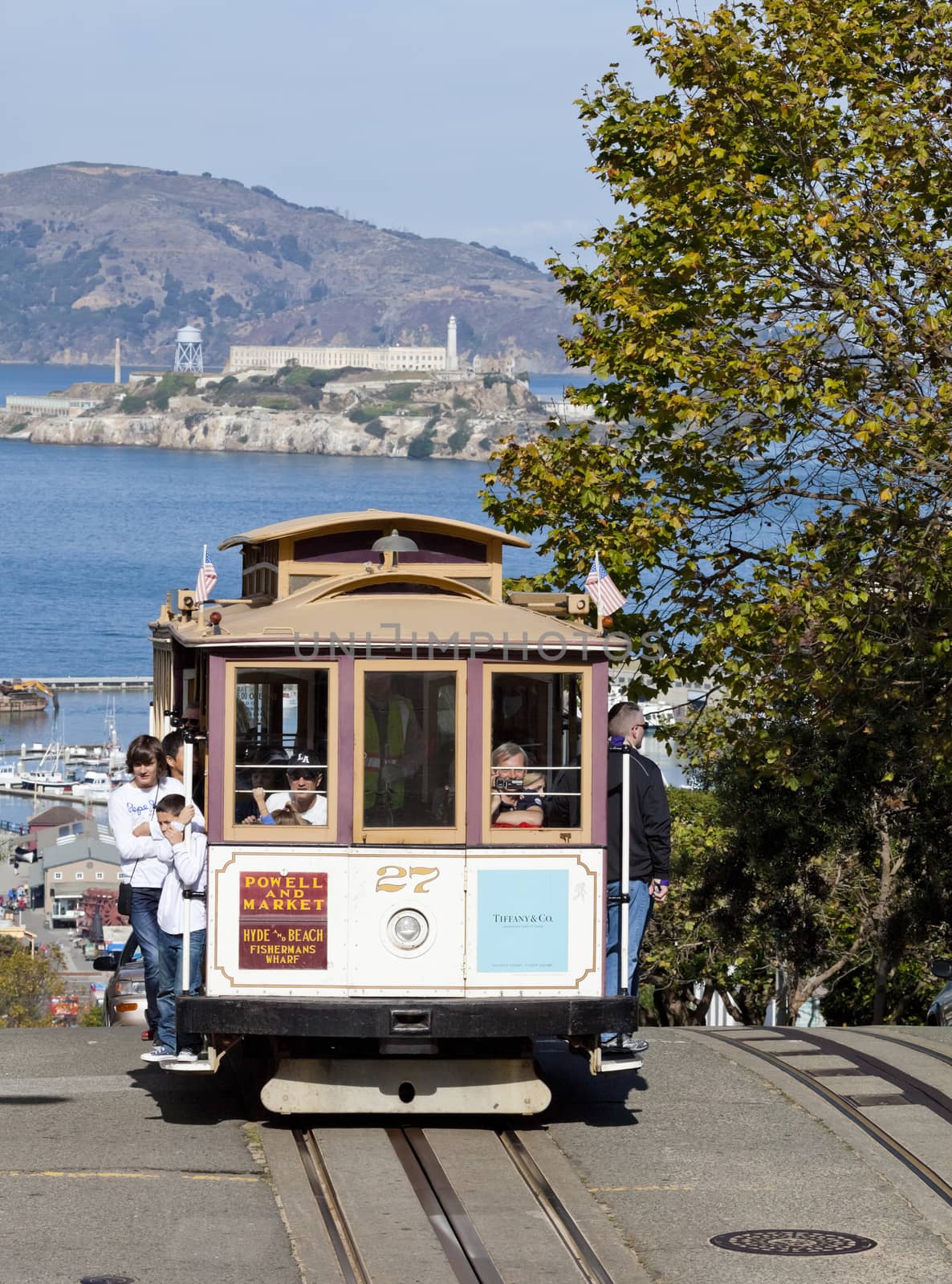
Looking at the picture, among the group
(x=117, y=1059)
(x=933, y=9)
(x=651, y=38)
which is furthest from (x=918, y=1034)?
(x=651, y=38)

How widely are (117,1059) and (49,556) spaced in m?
173

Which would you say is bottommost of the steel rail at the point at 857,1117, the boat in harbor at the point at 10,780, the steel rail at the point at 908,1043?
the boat in harbor at the point at 10,780

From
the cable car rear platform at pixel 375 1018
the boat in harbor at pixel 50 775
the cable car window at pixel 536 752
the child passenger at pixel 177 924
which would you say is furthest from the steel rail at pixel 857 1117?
the boat in harbor at pixel 50 775

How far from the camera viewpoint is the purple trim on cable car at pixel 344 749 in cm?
927

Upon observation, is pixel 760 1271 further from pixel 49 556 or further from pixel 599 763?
pixel 49 556

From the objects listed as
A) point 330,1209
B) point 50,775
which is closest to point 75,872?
point 50,775

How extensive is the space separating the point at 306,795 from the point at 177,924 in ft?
3.41

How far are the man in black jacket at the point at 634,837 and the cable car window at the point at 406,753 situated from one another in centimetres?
88

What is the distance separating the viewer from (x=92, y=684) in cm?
13538

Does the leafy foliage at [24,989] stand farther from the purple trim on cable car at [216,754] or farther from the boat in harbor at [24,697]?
the boat in harbor at [24,697]

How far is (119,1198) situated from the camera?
8.33 meters

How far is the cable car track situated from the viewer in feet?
24.4

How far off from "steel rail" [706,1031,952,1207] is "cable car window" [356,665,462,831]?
2623mm

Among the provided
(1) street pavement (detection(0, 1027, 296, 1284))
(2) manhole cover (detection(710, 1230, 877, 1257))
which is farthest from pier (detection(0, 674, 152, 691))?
(2) manhole cover (detection(710, 1230, 877, 1257))
